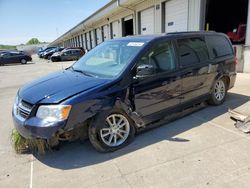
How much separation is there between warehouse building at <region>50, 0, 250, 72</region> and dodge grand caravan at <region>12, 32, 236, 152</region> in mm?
5745

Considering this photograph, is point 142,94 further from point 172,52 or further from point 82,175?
point 82,175

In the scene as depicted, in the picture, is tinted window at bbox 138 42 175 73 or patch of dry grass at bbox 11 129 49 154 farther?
tinted window at bbox 138 42 175 73

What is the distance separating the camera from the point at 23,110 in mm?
3332

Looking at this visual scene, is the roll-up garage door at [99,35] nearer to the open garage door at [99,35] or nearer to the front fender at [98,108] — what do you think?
the open garage door at [99,35]

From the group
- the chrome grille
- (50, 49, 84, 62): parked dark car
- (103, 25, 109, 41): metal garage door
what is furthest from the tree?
the chrome grille

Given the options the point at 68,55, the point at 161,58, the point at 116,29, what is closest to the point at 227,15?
the point at 116,29

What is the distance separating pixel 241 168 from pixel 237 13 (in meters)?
17.2

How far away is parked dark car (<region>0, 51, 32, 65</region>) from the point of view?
86.8 feet

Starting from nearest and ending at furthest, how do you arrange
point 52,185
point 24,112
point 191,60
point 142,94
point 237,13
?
point 52,185 → point 24,112 → point 142,94 → point 191,60 → point 237,13

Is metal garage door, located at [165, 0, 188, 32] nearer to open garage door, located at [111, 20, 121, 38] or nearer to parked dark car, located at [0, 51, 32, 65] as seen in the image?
open garage door, located at [111, 20, 121, 38]

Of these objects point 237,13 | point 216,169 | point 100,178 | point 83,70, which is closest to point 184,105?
point 216,169

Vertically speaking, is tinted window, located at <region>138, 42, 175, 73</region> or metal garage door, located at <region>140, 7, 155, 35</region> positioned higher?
metal garage door, located at <region>140, 7, 155, 35</region>

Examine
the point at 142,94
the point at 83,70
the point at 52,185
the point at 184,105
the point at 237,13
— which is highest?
the point at 237,13

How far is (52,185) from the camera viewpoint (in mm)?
2803
